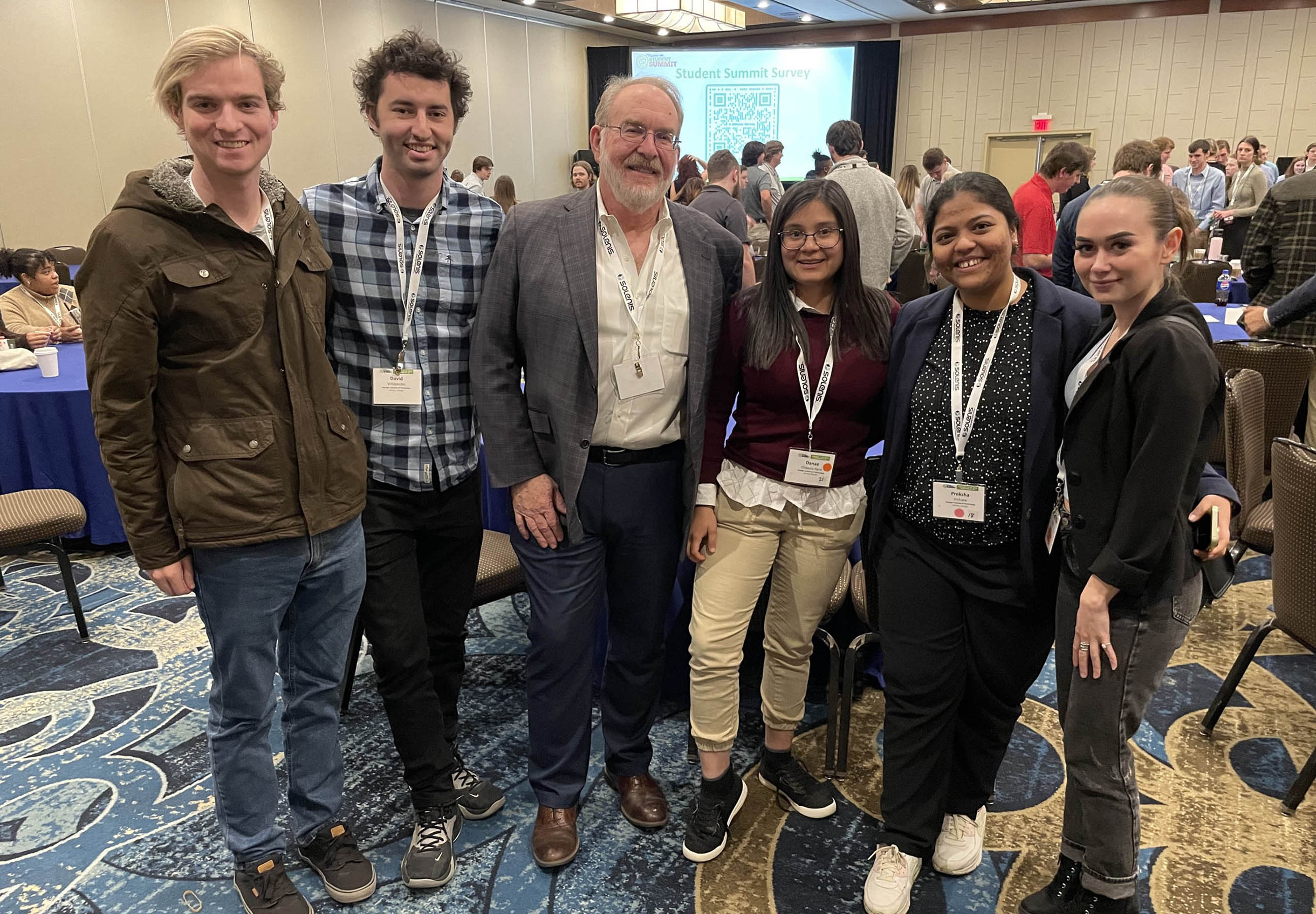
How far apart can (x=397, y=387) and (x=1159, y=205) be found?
1457mm

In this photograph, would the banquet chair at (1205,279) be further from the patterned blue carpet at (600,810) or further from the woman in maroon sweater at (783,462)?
the woman in maroon sweater at (783,462)

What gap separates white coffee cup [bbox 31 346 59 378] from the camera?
12.3ft

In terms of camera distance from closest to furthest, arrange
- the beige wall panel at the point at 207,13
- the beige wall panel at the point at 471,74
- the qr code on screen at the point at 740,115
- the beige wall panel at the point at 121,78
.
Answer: the beige wall panel at the point at 121,78 → the beige wall panel at the point at 207,13 → the beige wall panel at the point at 471,74 → the qr code on screen at the point at 740,115

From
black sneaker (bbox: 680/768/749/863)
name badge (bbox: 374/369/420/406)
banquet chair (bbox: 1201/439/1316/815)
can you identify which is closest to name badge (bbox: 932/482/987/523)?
black sneaker (bbox: 680/768/749/863)

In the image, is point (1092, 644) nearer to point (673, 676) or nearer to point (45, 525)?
point (673, 676)

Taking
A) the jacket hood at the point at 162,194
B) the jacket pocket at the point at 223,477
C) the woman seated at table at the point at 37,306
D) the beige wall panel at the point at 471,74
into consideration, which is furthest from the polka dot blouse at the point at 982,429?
the beige wall panel at the point at 471,74

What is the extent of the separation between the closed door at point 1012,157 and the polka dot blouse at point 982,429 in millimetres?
12387

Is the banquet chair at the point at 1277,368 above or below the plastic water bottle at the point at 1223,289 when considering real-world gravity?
below

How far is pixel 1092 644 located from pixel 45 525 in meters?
3.27

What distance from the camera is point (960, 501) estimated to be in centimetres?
166

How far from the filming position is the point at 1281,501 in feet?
6.88

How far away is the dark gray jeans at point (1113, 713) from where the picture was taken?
4.91 feet

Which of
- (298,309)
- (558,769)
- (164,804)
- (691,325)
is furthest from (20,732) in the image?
(691,325)

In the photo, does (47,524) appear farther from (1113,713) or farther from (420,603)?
(1113,713)
